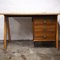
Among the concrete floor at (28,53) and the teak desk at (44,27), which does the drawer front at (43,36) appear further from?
the concrete floor at (28,53)

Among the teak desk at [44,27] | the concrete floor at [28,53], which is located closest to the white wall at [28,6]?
the teak desk at [44,27]

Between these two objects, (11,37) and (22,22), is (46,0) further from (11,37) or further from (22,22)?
(11,37)

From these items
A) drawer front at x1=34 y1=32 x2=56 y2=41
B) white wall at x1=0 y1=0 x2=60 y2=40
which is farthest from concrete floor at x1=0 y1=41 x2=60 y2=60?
white wall at x1=0 y1=0 x2=60 y2=40

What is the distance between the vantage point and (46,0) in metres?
2.37

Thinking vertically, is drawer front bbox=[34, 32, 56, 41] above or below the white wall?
below

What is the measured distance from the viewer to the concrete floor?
65.4 inches

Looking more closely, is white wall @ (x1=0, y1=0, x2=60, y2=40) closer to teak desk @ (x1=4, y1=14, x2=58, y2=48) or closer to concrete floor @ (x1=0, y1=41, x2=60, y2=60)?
teak desk @ (x1=4, y1=14, x2=58, y2=48)

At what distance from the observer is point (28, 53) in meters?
1.82

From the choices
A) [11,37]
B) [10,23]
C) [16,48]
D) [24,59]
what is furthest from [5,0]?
[24,59]

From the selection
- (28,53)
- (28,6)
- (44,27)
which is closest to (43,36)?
(44,27)

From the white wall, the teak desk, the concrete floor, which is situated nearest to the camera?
the concrete floor

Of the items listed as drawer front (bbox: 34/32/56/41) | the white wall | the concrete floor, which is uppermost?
the white wall

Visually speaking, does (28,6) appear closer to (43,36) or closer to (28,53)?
(43,36)

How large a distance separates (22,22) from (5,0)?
21.2 inches
